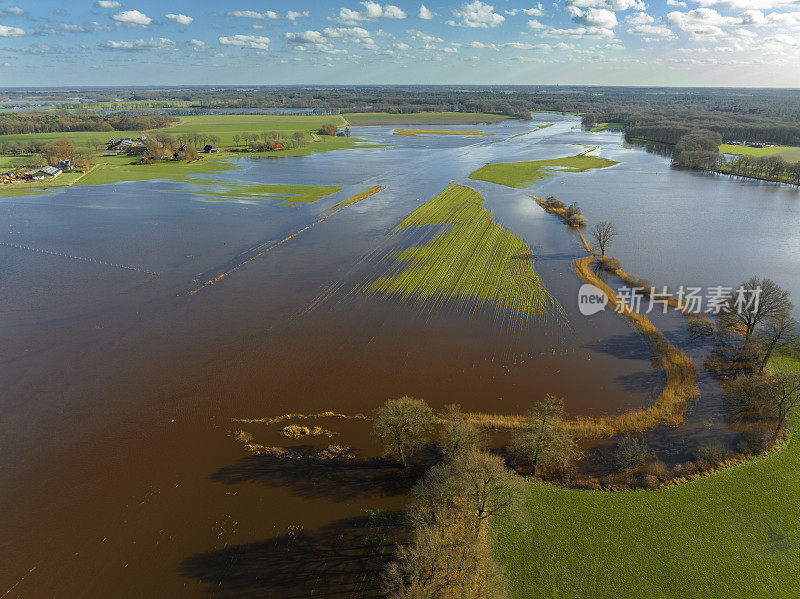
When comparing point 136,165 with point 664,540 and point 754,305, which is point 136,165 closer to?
point 754,305

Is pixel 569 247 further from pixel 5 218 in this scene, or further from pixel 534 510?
pixel 5 218

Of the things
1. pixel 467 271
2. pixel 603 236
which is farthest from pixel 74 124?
pixel 603 236

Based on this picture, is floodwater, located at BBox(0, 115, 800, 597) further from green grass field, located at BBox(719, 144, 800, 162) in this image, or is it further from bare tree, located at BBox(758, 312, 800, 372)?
green grass field, located at BBox(719, 144, 800, 162)

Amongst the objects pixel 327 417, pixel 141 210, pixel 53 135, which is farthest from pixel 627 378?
pixel 53 135

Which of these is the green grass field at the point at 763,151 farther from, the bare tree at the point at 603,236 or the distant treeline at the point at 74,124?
the distant treeline at the point at 74,124

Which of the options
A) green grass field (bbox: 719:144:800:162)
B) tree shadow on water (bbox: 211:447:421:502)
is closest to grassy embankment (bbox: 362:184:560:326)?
tree shadow on water (bbox: 211:447:421:502)

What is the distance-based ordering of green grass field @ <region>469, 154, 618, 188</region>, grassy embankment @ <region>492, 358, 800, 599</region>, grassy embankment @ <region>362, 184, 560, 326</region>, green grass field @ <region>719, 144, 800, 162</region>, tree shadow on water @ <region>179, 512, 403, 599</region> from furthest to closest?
green grass field @ <region>719, 144, 800, 162</region> → green grass field @ <region>469, 154, 618, 188</region> → grassy embankment @ <region>362, 184, 560, 326</region> → tree shadow on water @ <region>179, 512, 403, 599</region> → grassy embankment @ <region>492, 358, 800, 599</region>
